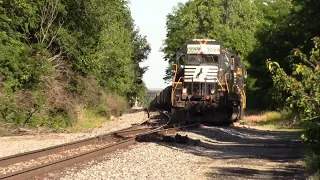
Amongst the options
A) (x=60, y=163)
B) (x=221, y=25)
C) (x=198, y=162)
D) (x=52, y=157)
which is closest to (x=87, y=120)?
(x=52, y=157)

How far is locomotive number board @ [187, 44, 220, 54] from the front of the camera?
946 inches

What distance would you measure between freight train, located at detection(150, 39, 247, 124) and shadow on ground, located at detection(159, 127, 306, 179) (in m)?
→ 2.21

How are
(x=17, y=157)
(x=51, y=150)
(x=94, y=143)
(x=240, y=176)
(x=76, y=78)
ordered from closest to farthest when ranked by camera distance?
(x=240, y=176) → (x=17, y=157) → (x=51, y=150) → (x=94, y=143) → (x=76, y=78)

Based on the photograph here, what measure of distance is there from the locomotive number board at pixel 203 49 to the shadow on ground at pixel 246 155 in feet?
14.5

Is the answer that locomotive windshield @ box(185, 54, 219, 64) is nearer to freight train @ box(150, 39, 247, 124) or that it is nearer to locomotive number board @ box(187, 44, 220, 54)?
freight train @ box(150, 39, 247, 124)

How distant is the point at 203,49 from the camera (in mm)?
24094

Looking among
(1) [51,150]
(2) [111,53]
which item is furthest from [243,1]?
(1) [51,150]

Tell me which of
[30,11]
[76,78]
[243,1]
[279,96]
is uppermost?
[243,1]

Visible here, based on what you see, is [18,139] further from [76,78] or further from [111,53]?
[111,53]

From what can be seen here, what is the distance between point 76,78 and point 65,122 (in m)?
3.96

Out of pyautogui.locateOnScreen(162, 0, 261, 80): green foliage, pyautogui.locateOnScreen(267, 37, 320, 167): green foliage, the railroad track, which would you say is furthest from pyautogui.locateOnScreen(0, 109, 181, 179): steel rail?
pyautogui.locateOnScreen(162, 0, 261, 80): green foliage

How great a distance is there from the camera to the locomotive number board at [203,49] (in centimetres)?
2403

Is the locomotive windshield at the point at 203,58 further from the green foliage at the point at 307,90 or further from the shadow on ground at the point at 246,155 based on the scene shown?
the green foliage at the point at 307,90

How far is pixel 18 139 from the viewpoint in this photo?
60.1ft
